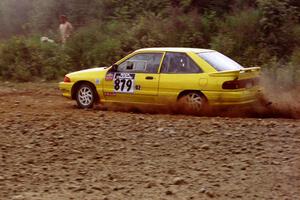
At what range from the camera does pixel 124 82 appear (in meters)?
12.4

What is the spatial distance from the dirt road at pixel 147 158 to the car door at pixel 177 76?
0.74 m

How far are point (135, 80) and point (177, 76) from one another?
0.90 meters

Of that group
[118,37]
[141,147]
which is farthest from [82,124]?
[118,37]

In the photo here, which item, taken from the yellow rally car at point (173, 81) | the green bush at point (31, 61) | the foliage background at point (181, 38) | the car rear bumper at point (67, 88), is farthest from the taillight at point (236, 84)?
the green bush at point (31, 61)

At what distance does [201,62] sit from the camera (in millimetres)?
11742

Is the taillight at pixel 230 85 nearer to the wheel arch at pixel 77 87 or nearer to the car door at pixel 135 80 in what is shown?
the car door at pixel 135 80

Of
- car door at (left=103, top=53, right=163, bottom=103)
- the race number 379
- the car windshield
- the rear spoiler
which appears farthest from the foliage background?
the race number 379

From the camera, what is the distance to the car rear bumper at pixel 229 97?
11.4m

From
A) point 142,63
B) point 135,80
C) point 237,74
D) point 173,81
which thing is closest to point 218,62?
point 237,74

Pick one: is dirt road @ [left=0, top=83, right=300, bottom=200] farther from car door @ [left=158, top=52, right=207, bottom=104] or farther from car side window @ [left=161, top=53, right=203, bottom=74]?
car side window @ [left=161, top=53, right=203, bottom=74]

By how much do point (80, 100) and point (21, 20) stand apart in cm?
1700

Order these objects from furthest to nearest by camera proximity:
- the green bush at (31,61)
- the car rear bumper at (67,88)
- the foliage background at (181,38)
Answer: the green bush at (31,61) → the foliage background at (181,38) → the car rear bumper at (67,88)

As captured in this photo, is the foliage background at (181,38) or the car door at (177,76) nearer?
the car door at (177,76)

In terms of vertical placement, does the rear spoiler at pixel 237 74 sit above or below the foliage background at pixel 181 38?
below
